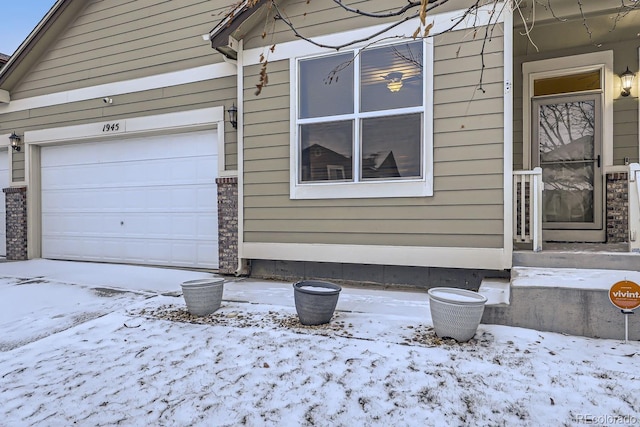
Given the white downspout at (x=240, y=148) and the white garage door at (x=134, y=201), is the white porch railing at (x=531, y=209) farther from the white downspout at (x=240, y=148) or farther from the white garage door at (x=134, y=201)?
the white garage door at (x=134, y=201)

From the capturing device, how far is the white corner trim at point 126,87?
5836mm

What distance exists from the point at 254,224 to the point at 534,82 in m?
4.58

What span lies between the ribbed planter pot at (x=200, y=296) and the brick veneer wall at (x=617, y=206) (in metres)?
5.06

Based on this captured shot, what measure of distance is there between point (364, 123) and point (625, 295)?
3097 millimetres

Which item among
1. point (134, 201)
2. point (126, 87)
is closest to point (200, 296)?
point (134, 201)

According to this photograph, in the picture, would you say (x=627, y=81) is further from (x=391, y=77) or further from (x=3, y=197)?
(x=3, y=197)

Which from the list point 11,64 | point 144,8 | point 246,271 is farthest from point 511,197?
point 11,64

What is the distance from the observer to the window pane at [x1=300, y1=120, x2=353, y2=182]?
4.84 meters

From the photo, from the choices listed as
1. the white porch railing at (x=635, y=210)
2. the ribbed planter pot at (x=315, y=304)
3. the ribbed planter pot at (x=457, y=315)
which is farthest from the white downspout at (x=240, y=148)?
the white porch railing at (x=635, y=210)

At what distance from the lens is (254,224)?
5352 mm

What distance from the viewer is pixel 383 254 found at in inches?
184

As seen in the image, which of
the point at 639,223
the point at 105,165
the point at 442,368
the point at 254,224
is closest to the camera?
the point at 442,368

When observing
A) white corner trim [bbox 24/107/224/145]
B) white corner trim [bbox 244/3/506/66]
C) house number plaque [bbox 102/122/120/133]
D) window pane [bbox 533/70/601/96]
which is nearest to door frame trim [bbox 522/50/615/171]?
window pane [bbox 533/70/601/96]

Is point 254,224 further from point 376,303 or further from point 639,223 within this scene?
point 639,223
